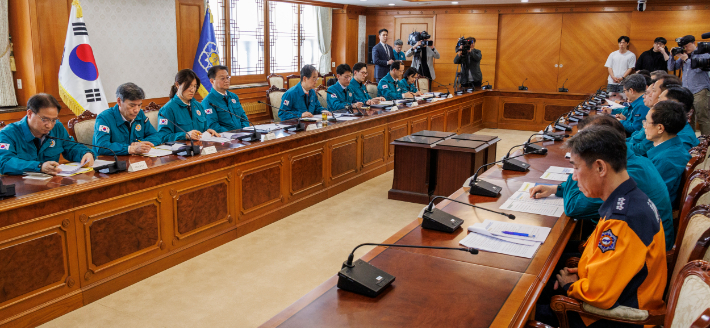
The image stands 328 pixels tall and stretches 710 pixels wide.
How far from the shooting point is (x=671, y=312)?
1.47 meters

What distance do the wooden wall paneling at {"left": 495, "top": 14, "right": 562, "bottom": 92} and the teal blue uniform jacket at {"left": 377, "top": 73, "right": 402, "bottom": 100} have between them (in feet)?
12.3

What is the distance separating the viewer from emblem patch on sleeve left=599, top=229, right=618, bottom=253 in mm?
1640

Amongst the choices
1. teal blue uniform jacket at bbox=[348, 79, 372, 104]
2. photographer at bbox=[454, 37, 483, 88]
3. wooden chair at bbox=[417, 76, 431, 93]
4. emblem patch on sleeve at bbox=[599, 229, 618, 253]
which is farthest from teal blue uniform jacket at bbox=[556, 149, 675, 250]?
photographer at bbox=[454, 37, 483, 88]

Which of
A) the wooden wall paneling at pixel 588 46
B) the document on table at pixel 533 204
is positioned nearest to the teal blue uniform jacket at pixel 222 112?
the document on table at pixel 533 204

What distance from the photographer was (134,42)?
6395mm

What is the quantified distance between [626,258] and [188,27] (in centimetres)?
661

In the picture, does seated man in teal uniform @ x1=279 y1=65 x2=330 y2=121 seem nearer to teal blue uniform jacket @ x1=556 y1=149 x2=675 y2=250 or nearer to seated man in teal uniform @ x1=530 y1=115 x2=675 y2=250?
seated man in teal uniform @ x1=530 y1=115 x2=675 y2=250

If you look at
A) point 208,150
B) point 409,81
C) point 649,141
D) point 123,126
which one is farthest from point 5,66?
point 649,141

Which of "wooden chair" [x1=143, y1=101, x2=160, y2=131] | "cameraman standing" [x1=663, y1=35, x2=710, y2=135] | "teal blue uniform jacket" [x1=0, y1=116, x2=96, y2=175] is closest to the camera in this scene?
"teal blue uniform jacket" [x1=0, y1=116, x2=96, y2=175]

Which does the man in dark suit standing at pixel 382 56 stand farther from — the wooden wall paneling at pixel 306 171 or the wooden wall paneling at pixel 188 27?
the wooden wall paneling at pixel 306 171

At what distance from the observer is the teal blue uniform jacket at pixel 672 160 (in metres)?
2.82

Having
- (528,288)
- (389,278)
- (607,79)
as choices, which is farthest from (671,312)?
(607,79)

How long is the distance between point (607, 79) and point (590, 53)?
0.56m

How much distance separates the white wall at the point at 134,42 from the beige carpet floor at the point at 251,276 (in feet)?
11.0
